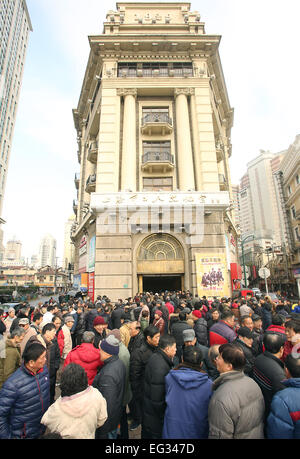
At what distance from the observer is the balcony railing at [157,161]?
59.8 ft

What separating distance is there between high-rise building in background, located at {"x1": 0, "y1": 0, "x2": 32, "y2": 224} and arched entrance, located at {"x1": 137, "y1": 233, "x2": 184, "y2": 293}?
47823mm

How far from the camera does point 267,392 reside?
2879 millimetres

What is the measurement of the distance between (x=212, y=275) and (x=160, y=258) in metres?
3.64

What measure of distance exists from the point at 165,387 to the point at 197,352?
68 cm

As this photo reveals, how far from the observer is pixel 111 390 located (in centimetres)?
307

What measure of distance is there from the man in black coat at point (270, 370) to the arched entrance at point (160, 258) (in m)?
13.7

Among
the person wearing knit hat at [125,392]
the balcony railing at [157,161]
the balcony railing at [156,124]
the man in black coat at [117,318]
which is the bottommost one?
the person wearing knit hat at [125,392]

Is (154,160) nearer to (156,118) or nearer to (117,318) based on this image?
(156,118)

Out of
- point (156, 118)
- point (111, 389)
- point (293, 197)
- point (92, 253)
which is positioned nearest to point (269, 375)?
point (111, 389)

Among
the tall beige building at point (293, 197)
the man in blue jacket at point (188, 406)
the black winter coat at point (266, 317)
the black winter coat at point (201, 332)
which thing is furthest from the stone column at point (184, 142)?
the tall beige building at point (293, 197)

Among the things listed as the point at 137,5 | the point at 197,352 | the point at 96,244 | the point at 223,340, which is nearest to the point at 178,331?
the point at 223,340

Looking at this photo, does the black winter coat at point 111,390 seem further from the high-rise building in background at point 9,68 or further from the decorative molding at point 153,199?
the high-rise building in background at point 9,68

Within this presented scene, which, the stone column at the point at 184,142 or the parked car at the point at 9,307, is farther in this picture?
the stone column at the point at 184,142
